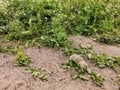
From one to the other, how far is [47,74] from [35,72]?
0.18 meters

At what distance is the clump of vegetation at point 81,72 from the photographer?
3.94 m

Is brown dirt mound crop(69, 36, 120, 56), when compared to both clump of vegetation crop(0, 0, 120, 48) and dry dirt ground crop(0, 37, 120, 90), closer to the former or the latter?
dry dirt ground crop(0, 37, 120, 90)

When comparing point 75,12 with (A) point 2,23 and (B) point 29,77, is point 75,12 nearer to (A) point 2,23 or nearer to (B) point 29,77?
(A) point 2,23

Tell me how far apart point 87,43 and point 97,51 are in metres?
0.28

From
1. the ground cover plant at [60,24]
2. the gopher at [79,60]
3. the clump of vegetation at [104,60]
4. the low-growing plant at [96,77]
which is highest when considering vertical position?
the ground cover plant at [60,24]

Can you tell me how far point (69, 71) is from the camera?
4078mm

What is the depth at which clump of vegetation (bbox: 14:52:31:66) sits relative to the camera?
4.12m

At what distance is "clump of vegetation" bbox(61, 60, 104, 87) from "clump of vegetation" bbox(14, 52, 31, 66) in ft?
1.83

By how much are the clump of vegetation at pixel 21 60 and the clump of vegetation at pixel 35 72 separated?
0.36 ft

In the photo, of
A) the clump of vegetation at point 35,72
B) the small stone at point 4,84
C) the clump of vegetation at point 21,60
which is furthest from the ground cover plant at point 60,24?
the small stone at point 4,84

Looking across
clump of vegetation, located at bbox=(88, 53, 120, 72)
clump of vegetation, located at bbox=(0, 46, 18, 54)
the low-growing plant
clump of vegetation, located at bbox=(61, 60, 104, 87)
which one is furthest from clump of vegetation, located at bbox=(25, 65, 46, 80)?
clump of vegetation, located at bbox=(88, 53, 120, 72)

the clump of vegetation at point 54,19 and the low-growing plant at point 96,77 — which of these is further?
the clump of vegetation at point 54,19

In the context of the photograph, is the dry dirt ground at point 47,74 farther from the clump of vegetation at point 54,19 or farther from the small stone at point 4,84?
the clump of vegetation at point 54,19

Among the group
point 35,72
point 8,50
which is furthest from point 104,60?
point 8,50
